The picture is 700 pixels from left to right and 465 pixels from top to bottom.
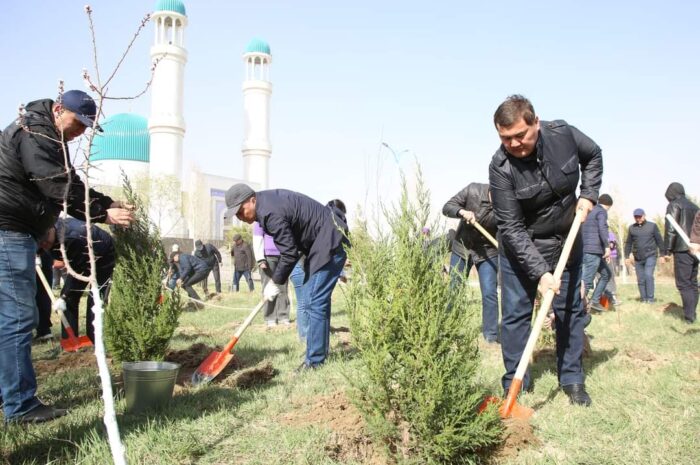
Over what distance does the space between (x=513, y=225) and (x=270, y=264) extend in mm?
4253

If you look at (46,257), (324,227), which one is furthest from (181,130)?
(324,227)

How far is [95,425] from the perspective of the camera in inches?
135

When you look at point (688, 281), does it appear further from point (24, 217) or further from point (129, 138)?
point (129, 138)

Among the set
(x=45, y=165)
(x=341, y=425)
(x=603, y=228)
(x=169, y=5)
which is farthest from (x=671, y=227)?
(x=169, y=5)

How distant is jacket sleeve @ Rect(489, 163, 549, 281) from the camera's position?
12.1ft

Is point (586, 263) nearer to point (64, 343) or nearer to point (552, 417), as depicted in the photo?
point (552, 417)

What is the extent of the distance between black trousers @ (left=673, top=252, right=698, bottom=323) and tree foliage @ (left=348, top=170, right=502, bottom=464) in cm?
660

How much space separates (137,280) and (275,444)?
239cm

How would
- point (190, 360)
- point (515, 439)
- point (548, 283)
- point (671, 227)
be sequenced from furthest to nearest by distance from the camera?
1. point (671, 227)
2. point (190, 360)
3. point (548, 283)
4. point (515, 439)

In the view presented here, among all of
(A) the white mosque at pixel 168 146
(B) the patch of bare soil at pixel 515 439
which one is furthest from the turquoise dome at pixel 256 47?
(B) the patch of bare soil at pixel 515 439

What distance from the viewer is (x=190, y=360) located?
5496mm

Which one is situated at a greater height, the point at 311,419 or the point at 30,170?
the point at 30,170

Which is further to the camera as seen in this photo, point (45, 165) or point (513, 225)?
point (513, 225)

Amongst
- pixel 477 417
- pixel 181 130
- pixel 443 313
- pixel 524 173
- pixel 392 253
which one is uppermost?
pixel 181 130
